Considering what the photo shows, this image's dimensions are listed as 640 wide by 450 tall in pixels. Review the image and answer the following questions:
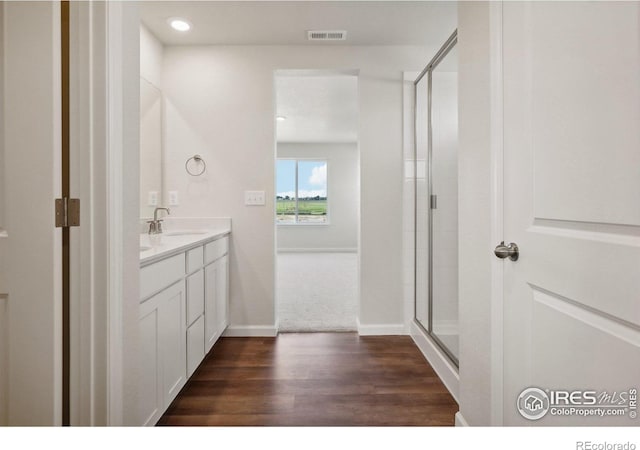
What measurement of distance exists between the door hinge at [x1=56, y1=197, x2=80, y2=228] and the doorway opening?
203 centimetres

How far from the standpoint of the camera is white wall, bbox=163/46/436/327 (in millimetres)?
2863

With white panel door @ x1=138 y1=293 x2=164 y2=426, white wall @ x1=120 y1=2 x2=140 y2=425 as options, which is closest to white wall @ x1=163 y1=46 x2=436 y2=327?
white panel door @ x1=138 y1=293 x2=164 y2=426

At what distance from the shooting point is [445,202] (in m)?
2.31

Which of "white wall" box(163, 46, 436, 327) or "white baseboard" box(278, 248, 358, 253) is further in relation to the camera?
"white baseboard" box(278, 248, 358, 253)

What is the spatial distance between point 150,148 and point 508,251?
257cm

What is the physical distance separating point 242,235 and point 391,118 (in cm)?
158

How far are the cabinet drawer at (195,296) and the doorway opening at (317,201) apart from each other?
36.9 inches

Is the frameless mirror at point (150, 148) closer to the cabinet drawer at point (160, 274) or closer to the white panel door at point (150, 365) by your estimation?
the cabinet drawer at point (160, 274)

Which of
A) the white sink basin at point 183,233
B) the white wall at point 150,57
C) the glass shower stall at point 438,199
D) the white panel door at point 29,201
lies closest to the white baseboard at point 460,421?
the glass shower stall at point 438,199

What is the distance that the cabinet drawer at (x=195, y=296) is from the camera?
1924 mm

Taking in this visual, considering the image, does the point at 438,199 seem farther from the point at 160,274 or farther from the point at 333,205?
the point at 333,205

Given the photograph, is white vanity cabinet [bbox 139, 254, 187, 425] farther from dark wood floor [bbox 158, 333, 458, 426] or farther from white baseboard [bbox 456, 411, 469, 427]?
white baseboard [bbox 456, 411, 469, 427]

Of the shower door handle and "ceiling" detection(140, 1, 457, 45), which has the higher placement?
"ceiling" detection(140, 1, 457, 45)
